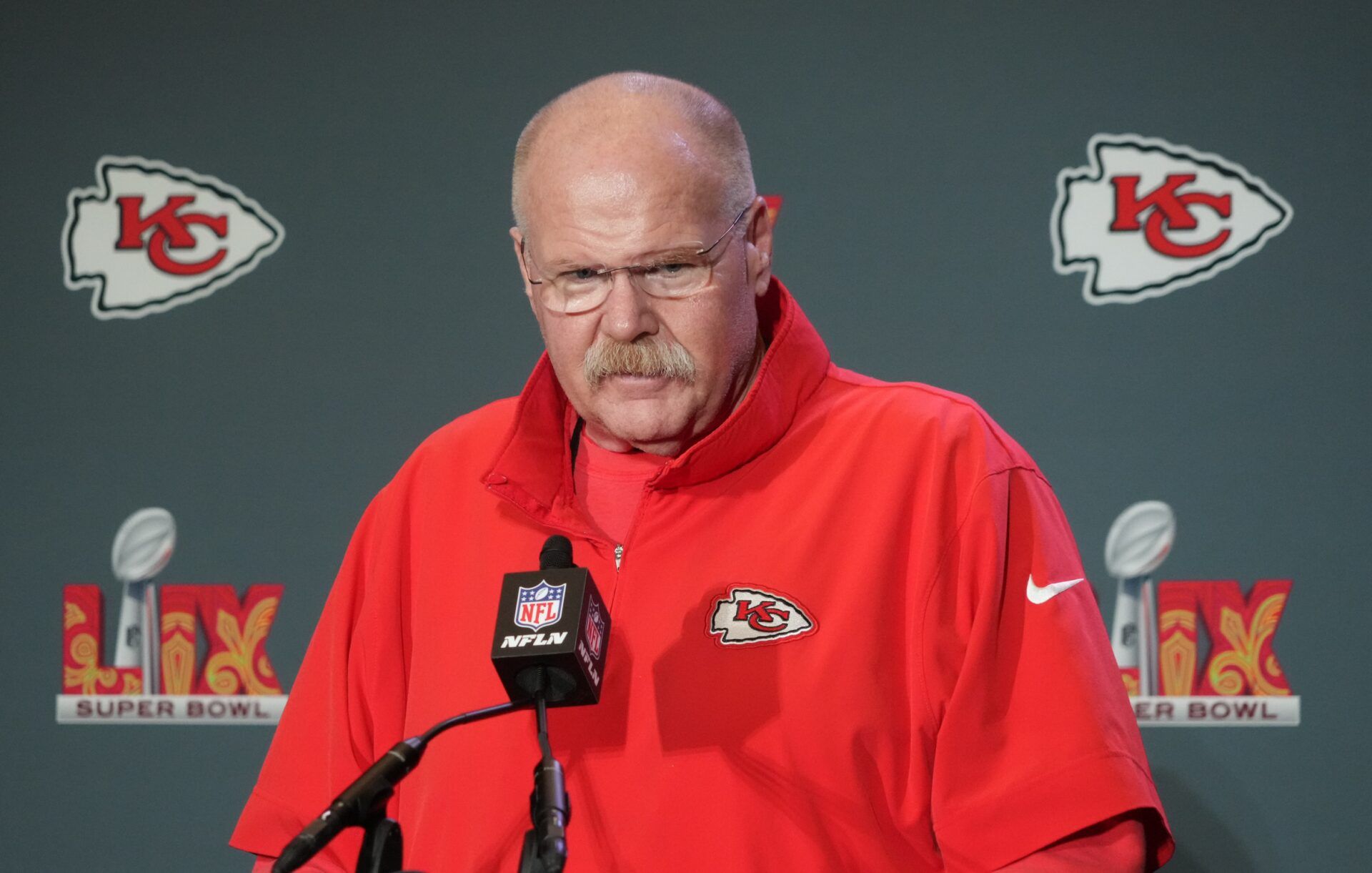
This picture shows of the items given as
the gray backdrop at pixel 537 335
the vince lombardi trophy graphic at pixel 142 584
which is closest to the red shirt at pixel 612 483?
the gray backdrop at pixel 537 335

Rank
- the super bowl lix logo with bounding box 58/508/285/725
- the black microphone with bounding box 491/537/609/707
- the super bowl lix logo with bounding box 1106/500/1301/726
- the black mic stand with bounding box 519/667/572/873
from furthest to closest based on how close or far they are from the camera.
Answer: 1. the super bowl lix logo with bounding box 58/508/285/725
2. the super bowl lix logo with bounding box 1106/500/1301/726
3. the black microphone with bounding box 491/537/609/707
4. the black mic stand with bounding box 519/667/572/873

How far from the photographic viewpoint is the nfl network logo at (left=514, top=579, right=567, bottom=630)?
37.4 inches

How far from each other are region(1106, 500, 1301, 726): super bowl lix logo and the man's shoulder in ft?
2.77

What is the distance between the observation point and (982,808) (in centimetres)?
118

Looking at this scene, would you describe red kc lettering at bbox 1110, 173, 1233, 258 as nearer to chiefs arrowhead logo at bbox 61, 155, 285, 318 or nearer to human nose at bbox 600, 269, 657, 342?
human nose at bbox 600, 269, 657, 342

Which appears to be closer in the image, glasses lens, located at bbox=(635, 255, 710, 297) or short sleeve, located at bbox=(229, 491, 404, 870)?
glasses lens, located at bbox=(635, 255, 710, 297)

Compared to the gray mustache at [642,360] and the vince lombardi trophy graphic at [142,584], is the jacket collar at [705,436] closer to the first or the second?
the gray mustache at [642,360]

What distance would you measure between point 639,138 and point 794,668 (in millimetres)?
519

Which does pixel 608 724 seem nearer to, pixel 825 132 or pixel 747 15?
pixel 825 132

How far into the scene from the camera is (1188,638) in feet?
6.79

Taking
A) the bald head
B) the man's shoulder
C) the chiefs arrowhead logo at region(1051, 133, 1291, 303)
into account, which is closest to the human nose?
the bald head

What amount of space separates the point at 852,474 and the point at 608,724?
0.34 m

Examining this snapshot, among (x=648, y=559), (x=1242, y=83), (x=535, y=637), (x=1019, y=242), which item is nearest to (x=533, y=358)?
(x=1019, y=242)

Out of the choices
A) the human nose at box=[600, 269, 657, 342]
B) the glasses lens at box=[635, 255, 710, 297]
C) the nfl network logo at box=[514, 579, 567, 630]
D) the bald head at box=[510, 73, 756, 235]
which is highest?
the bald head at box=[510, 73, 756, 235]
